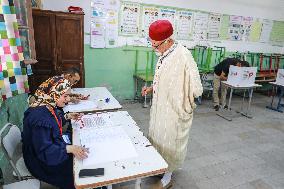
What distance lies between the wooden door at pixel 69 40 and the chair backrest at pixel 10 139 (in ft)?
6.87

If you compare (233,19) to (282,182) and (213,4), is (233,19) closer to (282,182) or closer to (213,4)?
(213,4)

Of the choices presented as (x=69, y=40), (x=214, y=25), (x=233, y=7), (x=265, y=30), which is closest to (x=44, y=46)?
(x=69, y=40)

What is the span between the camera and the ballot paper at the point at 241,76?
435 cm

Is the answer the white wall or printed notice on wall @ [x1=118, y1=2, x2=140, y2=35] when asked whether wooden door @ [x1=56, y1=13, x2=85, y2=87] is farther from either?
printed notice on wall @ [x1=118, y1=2, x2=140, y2=35]

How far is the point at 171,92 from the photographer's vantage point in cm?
200

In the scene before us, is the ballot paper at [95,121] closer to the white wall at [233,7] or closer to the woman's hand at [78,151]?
the woman's hand at [78,151]

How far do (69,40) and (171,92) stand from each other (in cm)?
234

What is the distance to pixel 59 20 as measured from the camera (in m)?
3.50

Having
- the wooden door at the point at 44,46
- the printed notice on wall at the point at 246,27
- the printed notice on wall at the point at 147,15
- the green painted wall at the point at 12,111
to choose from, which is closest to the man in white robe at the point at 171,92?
the green painted wall at the point at 12,111

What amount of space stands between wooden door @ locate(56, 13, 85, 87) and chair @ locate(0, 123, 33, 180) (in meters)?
2.11

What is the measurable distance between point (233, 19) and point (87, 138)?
5440mm

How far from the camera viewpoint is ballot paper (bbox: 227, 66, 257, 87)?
435 cm

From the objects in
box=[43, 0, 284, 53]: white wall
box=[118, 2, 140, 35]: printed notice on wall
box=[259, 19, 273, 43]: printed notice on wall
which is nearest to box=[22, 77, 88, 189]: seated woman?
box=[43, 0, 284, 53]: white wall

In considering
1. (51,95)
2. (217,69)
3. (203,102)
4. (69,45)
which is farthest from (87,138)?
(203,102)
